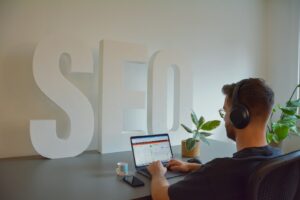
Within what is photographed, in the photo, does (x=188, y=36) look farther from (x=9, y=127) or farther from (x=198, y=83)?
(x=9, y=127)

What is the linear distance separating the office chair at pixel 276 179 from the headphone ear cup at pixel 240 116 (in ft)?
0.65

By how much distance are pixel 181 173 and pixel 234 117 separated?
1.50 ft

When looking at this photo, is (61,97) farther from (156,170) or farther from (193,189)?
(193,189)

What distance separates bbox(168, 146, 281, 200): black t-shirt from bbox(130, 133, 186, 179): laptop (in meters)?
0.35

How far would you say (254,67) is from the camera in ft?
9.46

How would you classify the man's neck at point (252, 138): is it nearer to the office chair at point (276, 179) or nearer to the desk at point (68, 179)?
the office chair at point (276, 179)

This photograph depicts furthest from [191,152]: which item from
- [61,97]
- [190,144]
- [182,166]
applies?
[61,97]

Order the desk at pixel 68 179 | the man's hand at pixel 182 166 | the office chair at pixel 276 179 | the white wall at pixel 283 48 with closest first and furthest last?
1. the office chair at pixel 276 179
2. the desk at pixel 68 179
3. the man's hand at pixel 182 166
4. the white wall at pixel 283 48

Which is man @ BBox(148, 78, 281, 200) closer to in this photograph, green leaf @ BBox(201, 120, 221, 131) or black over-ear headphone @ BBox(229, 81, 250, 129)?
black over-ear headphone @ BBox(229, 81, 250, 129)

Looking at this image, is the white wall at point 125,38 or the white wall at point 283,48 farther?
the white wall at point 283,48

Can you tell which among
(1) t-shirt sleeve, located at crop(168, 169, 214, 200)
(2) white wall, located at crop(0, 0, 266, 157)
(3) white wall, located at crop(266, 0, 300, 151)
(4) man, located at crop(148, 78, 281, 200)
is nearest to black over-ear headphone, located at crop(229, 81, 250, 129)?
(4) man, located at crop(148, 78, 281, 200)

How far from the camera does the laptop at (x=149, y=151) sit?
4.41 ft

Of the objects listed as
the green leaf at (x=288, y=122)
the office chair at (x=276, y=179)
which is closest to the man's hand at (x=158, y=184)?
the office chair at (x=276, y=179)

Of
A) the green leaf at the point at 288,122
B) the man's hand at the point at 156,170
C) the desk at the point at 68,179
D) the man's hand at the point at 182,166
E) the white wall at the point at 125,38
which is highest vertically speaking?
the white wall at the point at 125,38
